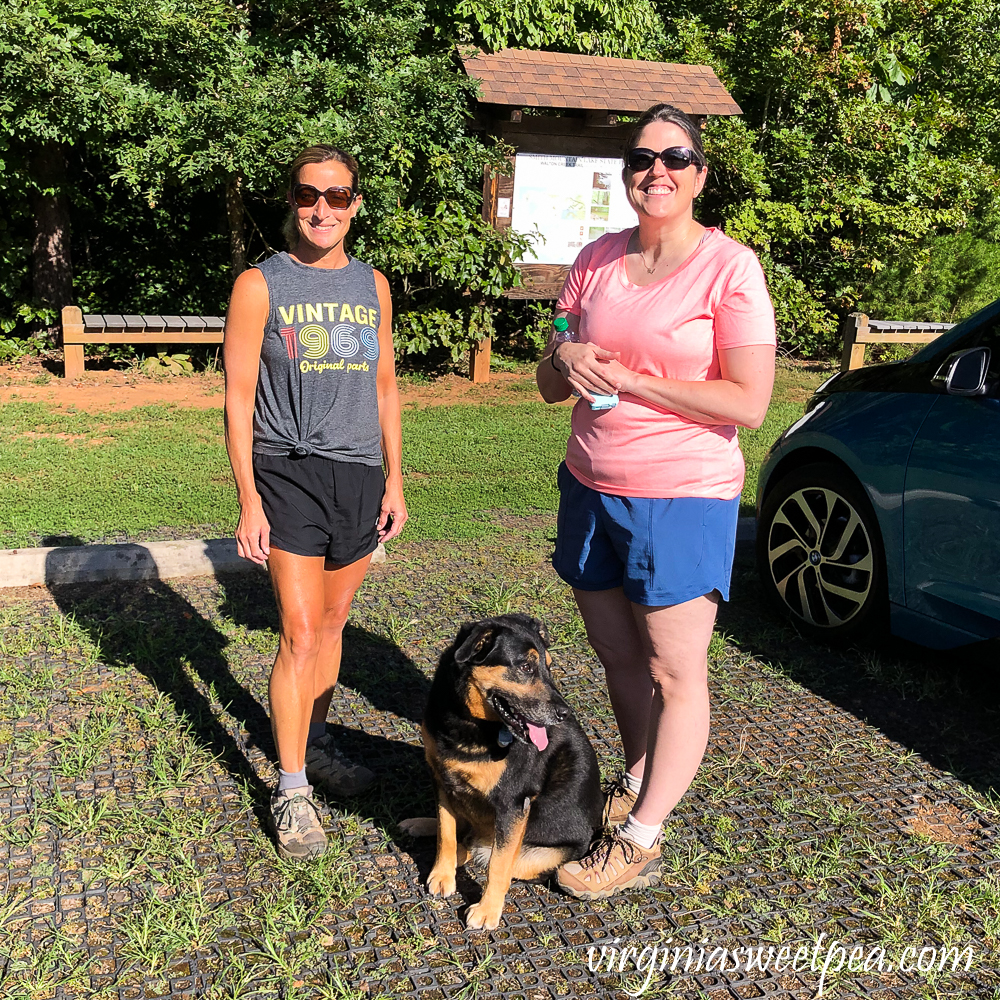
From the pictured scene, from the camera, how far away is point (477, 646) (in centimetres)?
293

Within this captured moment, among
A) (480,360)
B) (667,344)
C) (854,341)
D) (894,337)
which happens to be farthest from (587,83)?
(667,344)

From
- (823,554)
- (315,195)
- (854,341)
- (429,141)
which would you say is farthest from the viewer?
(854,341)

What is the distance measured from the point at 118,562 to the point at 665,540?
368cm

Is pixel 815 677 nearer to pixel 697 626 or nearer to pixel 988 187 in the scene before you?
pixel 697 626

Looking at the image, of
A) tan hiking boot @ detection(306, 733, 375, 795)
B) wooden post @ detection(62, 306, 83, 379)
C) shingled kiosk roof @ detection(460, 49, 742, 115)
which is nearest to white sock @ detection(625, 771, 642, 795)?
tan hiking boot @ detection(306, 733, 375, 795)

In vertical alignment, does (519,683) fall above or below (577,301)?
below

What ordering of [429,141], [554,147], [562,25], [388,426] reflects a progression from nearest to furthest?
[388,426] → [429,141] → [554,147] → [562,25]

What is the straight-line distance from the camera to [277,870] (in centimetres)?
321

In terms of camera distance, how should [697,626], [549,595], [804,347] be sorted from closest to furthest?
1. [697,626]
2. [549,595]
3. [804,347]

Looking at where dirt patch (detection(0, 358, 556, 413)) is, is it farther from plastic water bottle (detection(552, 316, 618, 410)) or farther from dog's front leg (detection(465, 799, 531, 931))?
dog's front leg (detection(465, 799, 531, 931))

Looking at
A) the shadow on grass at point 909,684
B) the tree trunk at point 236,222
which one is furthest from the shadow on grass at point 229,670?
the tree trunk at point 236,222

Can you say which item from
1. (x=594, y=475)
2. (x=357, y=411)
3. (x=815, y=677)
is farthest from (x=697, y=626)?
(x=815, y=677)

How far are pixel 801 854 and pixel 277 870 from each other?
172 centimetres

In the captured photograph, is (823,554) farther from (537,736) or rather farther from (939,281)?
(939,281)
